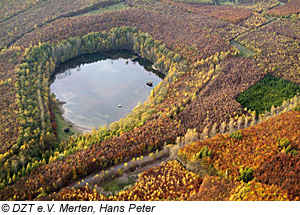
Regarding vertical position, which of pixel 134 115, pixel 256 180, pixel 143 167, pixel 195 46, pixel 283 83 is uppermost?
pixel 195 46

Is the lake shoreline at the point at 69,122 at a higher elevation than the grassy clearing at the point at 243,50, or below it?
below

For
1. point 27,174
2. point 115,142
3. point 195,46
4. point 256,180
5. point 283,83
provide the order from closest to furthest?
point 256,180, point 27,174, point 115,142, point 283,83, point 195,46

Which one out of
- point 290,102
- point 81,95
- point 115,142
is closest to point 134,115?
point 115,142

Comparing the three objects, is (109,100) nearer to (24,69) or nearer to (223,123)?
(24,69)

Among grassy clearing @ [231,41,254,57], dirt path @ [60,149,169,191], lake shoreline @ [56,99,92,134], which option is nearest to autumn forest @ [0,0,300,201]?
dirt path @ [60,149,169,191]

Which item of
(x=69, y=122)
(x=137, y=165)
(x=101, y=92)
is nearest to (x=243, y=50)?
(x=101, y=92)

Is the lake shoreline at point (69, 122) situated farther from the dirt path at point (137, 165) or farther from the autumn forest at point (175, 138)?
the dirt path at point (137, 165)

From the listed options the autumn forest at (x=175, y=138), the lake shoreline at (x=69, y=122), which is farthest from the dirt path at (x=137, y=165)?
the lake shoreline at (x=69, y=122)

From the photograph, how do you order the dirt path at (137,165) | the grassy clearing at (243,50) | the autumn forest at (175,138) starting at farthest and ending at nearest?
the grassy clearing at (243,50), the dirt path at (137,165), the autumn forest at (175,138)
